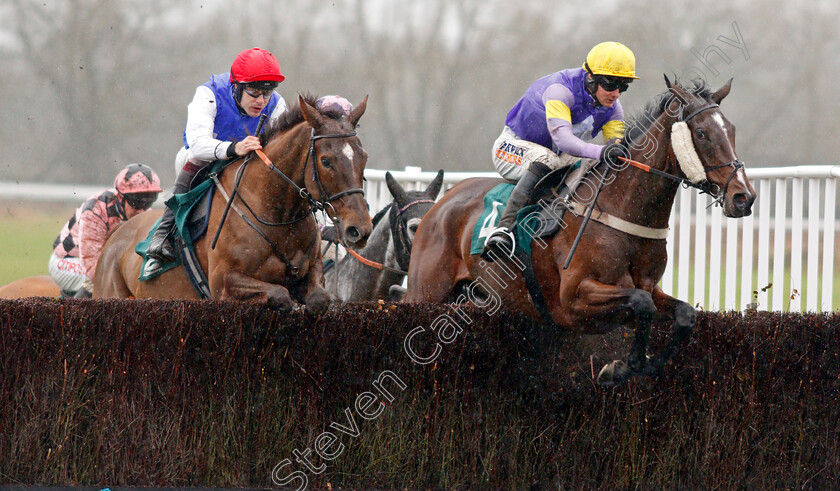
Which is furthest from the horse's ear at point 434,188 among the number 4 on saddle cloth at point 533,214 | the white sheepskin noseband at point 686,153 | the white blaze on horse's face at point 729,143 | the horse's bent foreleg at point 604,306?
the white blaze on horse's face at point 729,143

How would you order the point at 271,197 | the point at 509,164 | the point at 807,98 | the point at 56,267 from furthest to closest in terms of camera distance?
the point at 807,98
the point at 56,267
the point at 509,164
the point at 271,197

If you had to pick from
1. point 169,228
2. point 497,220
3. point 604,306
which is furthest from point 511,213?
point 169,228

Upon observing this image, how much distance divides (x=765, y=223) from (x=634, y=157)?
9.97ft

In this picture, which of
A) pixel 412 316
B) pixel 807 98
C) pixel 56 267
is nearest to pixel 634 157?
pixel 412 316

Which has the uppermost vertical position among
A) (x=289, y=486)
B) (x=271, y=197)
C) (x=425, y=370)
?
(x=271, y=197)

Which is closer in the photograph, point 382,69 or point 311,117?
point 311,117

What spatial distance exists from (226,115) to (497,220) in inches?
69.9

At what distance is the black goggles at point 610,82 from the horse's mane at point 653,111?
0.61ft

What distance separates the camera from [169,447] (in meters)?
4.52

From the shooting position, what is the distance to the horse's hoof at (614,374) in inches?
180

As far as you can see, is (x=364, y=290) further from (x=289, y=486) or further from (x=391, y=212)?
(x=289, y=486)

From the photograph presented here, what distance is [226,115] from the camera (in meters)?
5.84

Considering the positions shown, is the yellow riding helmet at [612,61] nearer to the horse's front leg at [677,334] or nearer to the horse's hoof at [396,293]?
the horse's front leg at [677,334]

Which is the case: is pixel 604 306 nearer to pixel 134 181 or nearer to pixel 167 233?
pixel 167 233
